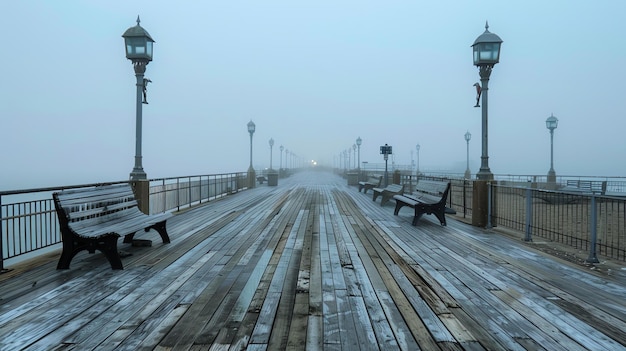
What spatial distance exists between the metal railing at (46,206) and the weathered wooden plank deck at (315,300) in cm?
38

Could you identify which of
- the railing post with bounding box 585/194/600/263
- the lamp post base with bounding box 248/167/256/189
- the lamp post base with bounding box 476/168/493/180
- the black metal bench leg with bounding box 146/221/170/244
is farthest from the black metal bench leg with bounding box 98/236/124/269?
the lamp post base with bounding box 248/167/256/189

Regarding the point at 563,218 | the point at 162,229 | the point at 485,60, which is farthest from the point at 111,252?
the point at 563,218

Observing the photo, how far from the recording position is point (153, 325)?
3002mm

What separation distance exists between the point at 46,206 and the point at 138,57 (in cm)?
467

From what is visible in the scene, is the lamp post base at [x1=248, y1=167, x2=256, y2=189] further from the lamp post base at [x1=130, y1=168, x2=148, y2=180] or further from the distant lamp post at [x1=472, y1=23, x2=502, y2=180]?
the distant lamp post at [x1=472, y1=23, x2=502, y2=180]

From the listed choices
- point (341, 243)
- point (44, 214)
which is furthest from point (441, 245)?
point (44, 214)

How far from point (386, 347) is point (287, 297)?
1.26m

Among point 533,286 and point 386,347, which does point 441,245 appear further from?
point 386,347

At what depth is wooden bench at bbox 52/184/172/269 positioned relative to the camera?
4.39 metres

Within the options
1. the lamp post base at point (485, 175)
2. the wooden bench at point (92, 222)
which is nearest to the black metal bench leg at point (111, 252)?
the wooden bench at point (92, 222)

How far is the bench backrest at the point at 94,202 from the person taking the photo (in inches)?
172

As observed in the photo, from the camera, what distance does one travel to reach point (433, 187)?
9078 mm

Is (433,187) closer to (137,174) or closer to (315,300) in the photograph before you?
(315,300)

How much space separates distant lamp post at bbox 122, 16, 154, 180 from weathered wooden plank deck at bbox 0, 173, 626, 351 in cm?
357
